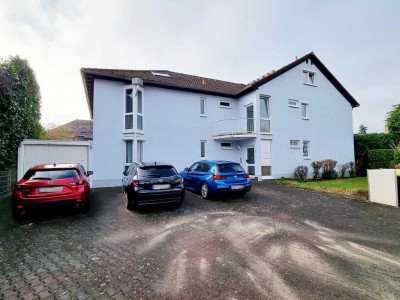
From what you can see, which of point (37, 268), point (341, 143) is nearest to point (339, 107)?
point (341, 143)

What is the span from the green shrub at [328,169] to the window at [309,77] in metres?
6.85

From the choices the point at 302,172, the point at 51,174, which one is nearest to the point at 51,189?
the point at 51,174

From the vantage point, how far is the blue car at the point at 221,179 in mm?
8805

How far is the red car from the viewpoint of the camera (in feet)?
20.2

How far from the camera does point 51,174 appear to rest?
6.61 m

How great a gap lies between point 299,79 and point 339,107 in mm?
5074

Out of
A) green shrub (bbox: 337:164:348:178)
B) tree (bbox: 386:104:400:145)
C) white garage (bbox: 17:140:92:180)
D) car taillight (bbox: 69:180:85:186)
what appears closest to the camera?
car taillight (bbox: 69:180:85:186)

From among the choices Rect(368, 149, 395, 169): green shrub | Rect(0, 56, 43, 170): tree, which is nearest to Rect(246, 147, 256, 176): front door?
Rect(368, 149, 395, 169): green shrub

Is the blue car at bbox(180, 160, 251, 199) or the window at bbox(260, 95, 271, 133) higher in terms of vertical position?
the window at bbox(260, 95, 271, 133)

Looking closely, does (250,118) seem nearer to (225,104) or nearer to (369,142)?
(225,104)

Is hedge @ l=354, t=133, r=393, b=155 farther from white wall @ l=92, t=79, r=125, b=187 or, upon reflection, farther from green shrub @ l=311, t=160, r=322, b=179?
white wall @ l=92, t=79, r=125, b=187

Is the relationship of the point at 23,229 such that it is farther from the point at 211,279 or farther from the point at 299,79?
the point at 299,79

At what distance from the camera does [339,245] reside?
4.61m

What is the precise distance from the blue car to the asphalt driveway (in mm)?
1497
